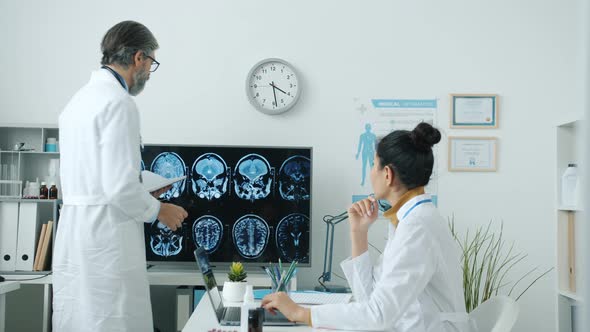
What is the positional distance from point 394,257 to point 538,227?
7.78 ft

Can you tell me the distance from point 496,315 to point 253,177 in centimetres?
172

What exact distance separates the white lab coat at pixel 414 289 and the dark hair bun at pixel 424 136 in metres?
0.16

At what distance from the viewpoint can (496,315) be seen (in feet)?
6.57

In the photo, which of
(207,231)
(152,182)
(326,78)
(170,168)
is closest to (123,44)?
(152,182)

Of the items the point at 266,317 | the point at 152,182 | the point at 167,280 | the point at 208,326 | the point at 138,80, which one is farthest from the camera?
the point at 167,280

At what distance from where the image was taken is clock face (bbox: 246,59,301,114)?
364cm

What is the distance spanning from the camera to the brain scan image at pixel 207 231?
11.0ft

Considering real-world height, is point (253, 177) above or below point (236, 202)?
above

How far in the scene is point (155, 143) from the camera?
3.54 meters

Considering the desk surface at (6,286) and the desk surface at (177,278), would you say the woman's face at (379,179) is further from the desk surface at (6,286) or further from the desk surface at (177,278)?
the desk surface at (6,286)

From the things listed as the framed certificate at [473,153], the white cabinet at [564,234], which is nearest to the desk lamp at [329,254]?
the framed certificate at [473,153]

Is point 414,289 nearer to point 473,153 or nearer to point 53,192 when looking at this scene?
point 473,153

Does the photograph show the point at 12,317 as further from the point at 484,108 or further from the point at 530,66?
the point at 530,66

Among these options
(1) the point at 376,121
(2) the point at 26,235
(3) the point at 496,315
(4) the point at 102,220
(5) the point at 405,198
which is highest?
(1) the point at 376,121
